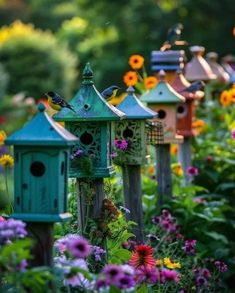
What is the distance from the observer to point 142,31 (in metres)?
25.8

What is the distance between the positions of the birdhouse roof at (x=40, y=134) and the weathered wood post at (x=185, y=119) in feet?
13.4

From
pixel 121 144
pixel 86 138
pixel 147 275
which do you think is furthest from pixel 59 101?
pixel 147 275

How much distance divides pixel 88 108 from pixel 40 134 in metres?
1.00

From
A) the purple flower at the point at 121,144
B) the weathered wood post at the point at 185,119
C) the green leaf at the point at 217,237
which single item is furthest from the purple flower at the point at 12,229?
the weathered wood post at the point at 185,119

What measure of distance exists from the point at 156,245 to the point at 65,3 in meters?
27.6

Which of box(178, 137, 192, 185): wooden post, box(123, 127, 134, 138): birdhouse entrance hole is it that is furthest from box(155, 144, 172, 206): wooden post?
box(123, 127, 134, 138): birdhouse entrance hole

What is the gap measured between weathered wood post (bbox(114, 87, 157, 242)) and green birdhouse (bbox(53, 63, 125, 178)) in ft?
2.77

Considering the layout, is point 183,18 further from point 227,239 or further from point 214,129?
point 227,239

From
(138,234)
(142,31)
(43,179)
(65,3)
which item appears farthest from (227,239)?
(65,3)

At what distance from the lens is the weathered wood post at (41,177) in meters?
3.99

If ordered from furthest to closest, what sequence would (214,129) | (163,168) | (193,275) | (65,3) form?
(65,3), (214,129), (163,168), (193,275)

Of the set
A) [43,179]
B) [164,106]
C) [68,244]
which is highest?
[164,106]

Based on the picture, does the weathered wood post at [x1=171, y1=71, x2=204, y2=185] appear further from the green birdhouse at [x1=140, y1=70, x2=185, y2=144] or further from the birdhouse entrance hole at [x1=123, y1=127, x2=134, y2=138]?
the birdhouse entrance hole at [x1=123, y1=127, x2=134, y2=138]

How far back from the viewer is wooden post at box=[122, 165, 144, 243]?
6.13 m
